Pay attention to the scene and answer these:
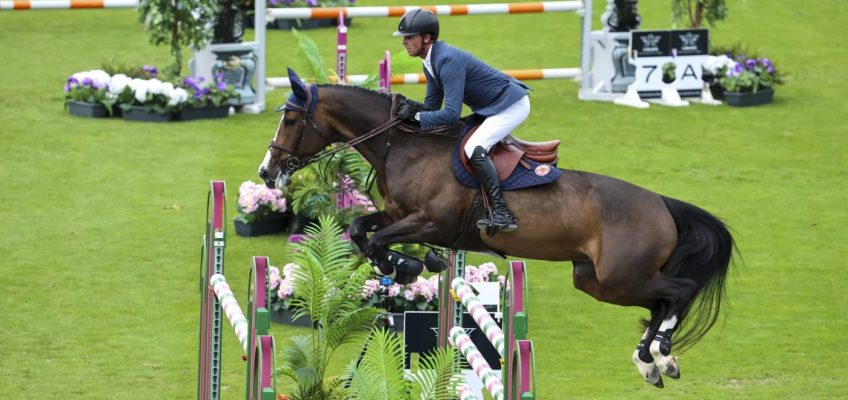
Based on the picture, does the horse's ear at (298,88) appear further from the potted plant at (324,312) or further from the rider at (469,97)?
the potted plant at (324,312)

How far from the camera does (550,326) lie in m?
11.3

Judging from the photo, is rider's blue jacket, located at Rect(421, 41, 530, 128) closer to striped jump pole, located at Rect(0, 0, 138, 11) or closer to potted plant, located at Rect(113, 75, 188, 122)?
potted plant, located at Rect(113, 75, 188, 122)

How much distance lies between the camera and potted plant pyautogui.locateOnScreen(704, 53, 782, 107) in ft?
61.5

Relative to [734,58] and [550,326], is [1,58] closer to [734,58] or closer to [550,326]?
[734,58]

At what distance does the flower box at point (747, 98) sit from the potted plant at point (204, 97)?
Answer: 6.26 meters

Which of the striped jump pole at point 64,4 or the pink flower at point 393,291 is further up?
the striped jump pole at point 64,4

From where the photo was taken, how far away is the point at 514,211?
7777mm

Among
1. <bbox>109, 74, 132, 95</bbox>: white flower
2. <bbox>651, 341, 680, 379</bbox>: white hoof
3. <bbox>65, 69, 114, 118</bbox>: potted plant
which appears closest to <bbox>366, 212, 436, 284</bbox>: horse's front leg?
<bbox>651, 341, 680, 379</bbox>: white hoof

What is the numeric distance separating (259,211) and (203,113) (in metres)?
4.35

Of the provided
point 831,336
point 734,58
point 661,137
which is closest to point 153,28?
point 661,137

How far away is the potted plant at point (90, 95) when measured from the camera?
56.4 feet

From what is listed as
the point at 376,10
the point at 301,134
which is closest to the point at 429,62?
the point at 301,134

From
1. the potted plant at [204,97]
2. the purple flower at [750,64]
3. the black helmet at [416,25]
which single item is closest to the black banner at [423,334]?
the black helmet at [416,25]

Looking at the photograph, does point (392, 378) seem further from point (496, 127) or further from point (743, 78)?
point (743, 78)
